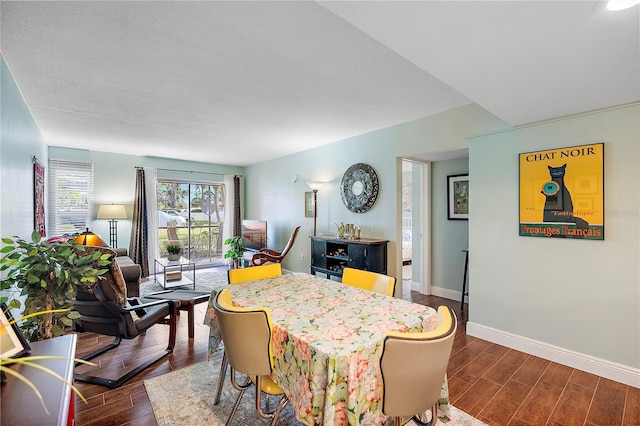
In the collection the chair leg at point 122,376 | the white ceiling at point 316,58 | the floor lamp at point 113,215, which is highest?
the white ceiling at point 316,58

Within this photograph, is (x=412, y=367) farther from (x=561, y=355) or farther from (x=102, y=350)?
(x=102, y=350)

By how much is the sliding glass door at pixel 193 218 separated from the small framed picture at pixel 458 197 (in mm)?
5307

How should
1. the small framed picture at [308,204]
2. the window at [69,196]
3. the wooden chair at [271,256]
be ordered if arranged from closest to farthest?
1. the wooden chair at [271,256]
2. the window at [69,196]
3. the small framed picture at [308,204]

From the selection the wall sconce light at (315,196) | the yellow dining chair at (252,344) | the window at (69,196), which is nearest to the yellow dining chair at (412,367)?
the yellow dining chair at (252,344)

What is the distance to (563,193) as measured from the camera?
258 cm

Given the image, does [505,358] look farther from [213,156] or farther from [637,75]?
[213,156]

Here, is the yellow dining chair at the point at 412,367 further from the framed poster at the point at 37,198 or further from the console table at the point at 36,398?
the framed poster at the point at 37,198

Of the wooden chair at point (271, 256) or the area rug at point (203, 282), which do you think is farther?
the wooden chair at point (271, 256)

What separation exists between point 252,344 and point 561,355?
2763 millimetres

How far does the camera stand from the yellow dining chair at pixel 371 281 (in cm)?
219

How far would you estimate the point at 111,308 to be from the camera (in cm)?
241

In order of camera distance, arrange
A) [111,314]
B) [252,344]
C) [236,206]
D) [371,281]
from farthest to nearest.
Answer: [236,206] → [111,314] → [371,281] → [252,344]

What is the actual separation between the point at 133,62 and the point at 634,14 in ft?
10.1

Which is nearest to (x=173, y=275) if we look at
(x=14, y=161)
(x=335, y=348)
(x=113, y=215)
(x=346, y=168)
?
(x=113, y=215)
